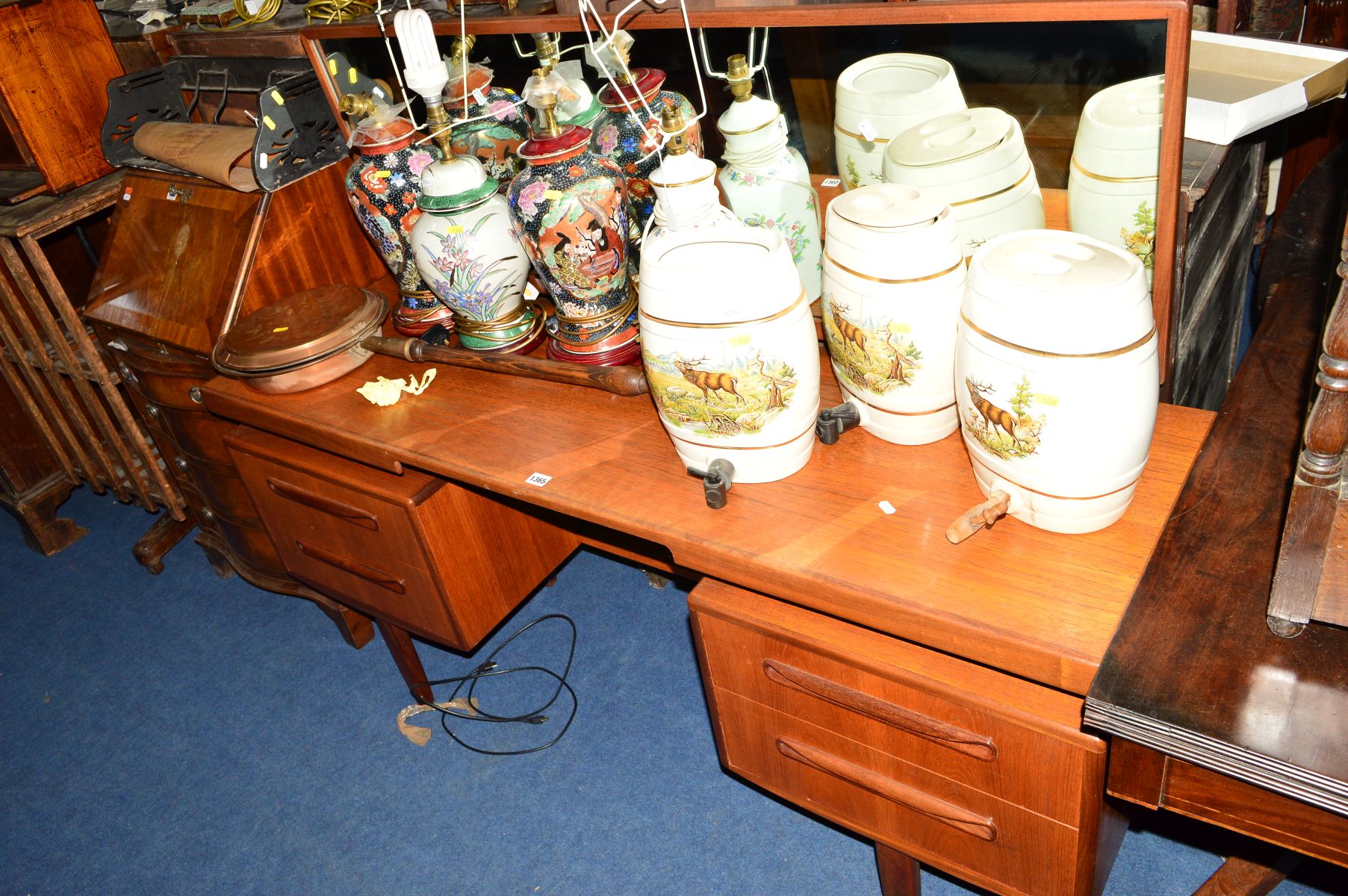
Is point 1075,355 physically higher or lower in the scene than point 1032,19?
lower

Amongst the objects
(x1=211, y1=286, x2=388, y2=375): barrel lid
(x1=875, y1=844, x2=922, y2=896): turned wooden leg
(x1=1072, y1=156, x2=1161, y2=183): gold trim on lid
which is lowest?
(x1=875, y1=844, x2=922, y2=896): turned wooden leg

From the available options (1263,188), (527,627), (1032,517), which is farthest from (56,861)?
(1263,188)

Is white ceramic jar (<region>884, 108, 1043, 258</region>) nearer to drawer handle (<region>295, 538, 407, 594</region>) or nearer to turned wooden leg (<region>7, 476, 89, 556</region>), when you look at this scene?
drawer handle (<region>295, 538, 407, 594</region>)

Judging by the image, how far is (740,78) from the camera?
1221mm

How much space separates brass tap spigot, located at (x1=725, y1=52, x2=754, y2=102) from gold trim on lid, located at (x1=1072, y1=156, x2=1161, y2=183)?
39 cm

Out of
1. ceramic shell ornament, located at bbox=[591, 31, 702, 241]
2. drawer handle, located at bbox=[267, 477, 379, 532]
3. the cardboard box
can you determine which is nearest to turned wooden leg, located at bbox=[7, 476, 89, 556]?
drawer handle, located at bbox=[267, 477, 379, 532]

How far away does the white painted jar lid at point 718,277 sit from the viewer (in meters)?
1.00

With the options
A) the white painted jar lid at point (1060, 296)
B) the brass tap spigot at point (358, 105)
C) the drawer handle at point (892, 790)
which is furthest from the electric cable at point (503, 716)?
the white painted jar lid at point (1060, 296)

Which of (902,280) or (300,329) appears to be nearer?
(902,280)

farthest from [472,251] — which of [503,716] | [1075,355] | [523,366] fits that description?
[503,716]

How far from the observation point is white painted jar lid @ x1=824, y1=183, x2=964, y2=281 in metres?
0.98

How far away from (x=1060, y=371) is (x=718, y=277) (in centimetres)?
34

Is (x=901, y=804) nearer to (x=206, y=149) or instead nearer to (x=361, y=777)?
(x=361, y=777)

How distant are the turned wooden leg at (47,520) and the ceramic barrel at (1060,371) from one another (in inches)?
101
